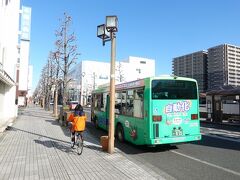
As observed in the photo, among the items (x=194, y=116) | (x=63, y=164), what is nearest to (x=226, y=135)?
(x=194, y=116)

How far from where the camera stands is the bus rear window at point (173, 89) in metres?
10.1

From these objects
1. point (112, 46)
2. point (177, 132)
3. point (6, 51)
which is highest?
point (6, 51)

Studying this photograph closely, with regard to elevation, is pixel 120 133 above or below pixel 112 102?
below

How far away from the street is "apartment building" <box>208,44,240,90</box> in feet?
241

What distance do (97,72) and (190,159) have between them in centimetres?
11763

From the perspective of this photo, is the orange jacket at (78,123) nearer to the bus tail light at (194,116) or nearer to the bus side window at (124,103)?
the bus side window at (124,103)

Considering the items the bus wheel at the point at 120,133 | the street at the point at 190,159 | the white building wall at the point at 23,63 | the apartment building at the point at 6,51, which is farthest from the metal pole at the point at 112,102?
the white building wall at the point at 23,63

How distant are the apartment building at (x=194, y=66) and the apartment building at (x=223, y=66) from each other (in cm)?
251

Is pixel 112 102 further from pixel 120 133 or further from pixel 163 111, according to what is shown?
pixel 120 133

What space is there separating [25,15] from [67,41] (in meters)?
Result: 19.6

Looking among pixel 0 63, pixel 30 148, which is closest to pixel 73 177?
pixel 30 148

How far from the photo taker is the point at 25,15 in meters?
43.7

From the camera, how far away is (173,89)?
1041 centimetres

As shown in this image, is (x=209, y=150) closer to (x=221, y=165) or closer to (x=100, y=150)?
(x=221, y=165)
